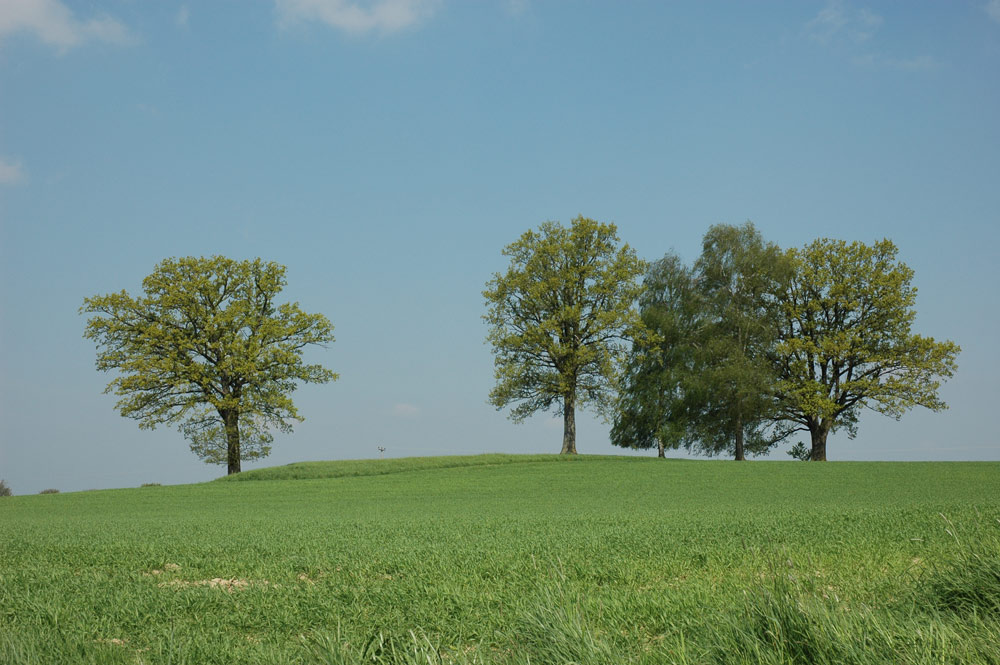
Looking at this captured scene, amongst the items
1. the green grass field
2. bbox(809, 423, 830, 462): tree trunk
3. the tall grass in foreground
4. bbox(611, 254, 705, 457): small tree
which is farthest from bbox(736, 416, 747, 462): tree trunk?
the tall grass in foreground

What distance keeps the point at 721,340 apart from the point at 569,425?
991 cm

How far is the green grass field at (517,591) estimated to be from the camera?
3.91 metres

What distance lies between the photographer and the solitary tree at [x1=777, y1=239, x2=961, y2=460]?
3909cm

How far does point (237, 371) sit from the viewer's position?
39031 millimetres

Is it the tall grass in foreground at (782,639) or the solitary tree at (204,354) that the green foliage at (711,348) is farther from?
the tall grass in foreground at (782,639)

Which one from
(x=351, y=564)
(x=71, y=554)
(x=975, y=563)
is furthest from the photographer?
(x=71, y=554)

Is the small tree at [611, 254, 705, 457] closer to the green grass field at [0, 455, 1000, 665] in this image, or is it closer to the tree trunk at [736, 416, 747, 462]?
the tree trunk at [736, 416, 747, 462]

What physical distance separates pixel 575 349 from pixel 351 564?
109 feet

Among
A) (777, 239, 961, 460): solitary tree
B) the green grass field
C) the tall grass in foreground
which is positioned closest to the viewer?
the tall grass in foreground

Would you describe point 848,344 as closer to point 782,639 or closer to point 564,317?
point 564,317

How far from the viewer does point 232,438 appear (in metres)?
40.2

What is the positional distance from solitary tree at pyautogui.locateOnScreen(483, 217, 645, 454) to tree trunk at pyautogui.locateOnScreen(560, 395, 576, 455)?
0.18 ft

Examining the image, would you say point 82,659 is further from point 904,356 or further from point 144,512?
point 904,356

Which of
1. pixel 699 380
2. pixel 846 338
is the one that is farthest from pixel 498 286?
pixel 846 338
